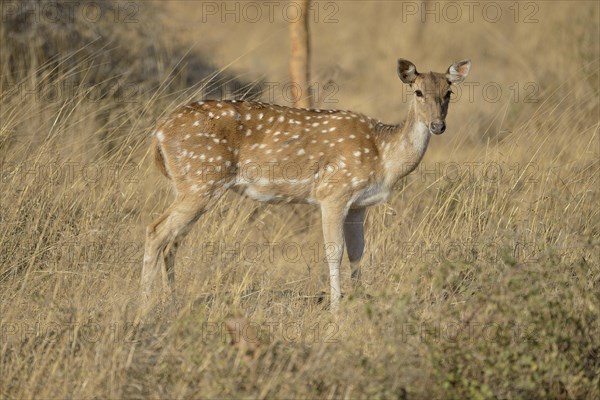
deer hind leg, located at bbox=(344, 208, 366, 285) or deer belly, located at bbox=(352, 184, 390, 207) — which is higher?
deer belly, located at bbox=(352, 184, 390, 207)

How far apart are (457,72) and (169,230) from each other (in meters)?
2.72

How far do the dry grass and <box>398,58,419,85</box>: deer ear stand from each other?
1.04 m

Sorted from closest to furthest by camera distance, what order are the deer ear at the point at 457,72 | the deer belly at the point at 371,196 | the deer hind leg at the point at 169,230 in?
the deer hind leg at the point at 169,230 → the deer belly at the point at 371,196 → the deer ear at the point at 457,72

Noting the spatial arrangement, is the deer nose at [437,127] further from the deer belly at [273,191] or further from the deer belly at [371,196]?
the deer belly at [273,191]

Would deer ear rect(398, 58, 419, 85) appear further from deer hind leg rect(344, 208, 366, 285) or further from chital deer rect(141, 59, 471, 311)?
deer hind leg rect(344, 208, 366, 285)

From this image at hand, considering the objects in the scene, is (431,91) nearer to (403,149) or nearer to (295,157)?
(403,149)

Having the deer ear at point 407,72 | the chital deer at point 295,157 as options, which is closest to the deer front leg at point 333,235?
the chital deer at point 295,157

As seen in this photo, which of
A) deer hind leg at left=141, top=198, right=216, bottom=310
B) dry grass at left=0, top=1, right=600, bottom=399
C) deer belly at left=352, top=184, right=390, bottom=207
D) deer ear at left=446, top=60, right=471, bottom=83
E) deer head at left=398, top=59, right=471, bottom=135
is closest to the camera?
dry grass at left=0, top=1, right=600, bottom=399

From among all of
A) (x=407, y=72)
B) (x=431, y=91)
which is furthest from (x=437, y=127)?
(x=407, y=72)

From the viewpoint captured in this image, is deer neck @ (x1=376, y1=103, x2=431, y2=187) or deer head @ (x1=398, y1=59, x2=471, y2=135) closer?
deer head @ (x1=398, y1=59, x2=471, y2=135)

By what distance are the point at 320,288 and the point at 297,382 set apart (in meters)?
2.72

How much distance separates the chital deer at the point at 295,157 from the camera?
792cm

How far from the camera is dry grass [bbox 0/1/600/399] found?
5.70 m

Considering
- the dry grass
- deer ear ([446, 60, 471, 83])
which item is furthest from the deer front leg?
deer ear ([446, 60, 471, 83])
